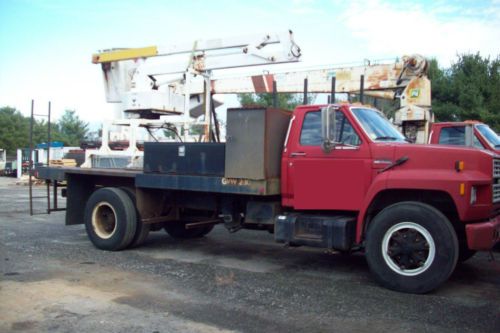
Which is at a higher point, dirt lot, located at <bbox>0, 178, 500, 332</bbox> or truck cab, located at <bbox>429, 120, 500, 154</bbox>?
truck cab, located at <bbox>429, 120, 500, 154</bbox>

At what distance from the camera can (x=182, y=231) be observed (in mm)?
10391

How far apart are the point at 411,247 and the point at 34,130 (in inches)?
2532

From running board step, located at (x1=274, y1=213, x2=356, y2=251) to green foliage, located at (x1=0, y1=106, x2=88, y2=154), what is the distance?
51.5m

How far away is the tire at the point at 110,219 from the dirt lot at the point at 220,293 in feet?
0.74

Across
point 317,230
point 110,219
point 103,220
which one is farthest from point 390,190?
point 103,220

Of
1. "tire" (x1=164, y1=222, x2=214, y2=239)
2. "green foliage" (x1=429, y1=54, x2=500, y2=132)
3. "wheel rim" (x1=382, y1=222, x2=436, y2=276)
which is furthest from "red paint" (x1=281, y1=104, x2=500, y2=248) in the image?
"green foliage" (x1=429, y1=54, x2=500, y2=132)

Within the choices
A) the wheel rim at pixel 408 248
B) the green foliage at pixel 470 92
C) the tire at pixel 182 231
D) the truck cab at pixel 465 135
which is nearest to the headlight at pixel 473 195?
the wheel rim at pixel 408 248

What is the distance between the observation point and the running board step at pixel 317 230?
22.2 feet

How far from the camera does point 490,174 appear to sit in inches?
245

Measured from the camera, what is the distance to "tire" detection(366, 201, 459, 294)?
19.9 ft

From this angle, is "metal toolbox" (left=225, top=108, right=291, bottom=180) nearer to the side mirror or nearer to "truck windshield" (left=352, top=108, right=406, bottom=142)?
the side mirror

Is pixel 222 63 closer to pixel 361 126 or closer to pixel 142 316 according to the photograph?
pixel 361 126

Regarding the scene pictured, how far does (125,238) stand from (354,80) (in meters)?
5.68

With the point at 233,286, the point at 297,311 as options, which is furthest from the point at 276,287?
the point at 297,311
